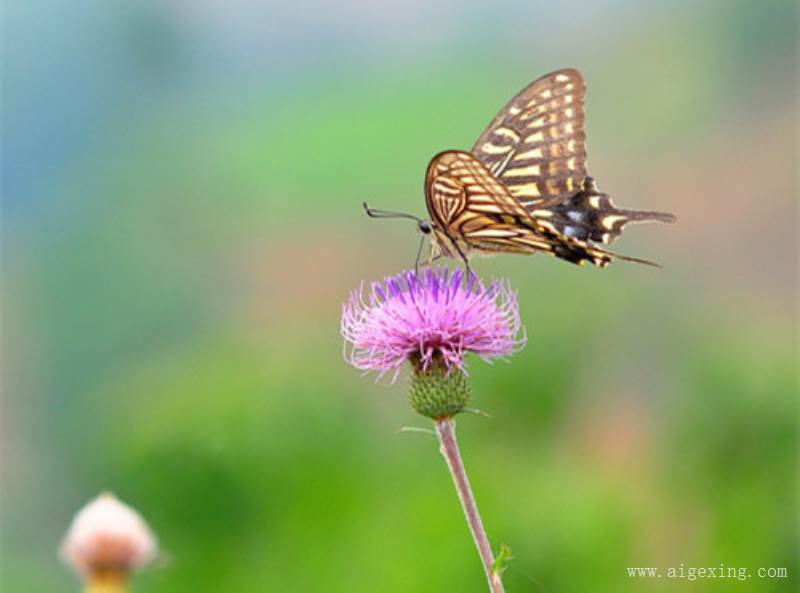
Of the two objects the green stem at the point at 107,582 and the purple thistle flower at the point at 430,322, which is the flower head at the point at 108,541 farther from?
the purple thistle flower at the point at 430,322

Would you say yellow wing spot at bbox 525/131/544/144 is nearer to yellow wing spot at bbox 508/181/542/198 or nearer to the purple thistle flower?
yellow wing spot at bbox 508/181/542/198

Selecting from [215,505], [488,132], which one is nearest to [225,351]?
[215,505]

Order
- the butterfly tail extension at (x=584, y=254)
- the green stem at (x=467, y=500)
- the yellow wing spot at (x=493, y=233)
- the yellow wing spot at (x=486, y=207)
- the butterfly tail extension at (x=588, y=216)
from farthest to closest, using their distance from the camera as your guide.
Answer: the butterfly tail extension at (x=588, y=216) < the yellow wing spot at (x=493, y=233) < the yellow wing spot at (x=486, y=207) < the butterfly tail extension at (x=584, y=254) < the green stem at (x=467, y=500)

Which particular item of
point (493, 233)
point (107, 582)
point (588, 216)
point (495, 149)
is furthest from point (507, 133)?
point (107, 582)

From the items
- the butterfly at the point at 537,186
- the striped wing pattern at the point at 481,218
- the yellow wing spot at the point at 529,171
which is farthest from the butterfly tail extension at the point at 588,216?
the striped wing pattern at the point at 481,218

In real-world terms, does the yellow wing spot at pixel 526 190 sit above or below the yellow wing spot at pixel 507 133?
below

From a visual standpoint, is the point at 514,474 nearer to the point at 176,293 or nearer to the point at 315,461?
the point at 315,461

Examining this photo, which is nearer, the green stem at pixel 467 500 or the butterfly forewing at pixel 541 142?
the green stem at pixel 467 500
